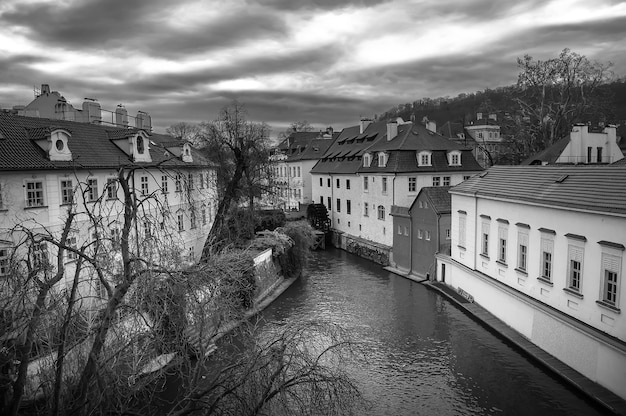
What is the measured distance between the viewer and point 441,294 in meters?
20.6

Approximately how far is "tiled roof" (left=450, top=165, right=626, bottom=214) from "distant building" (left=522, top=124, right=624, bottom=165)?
457 inches

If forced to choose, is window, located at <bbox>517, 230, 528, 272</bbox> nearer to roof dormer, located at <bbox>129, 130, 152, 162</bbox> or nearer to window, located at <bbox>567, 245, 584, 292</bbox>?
window, located at <bbox>567, 245, 584, 292</bbox>

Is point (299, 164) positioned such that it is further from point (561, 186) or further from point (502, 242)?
point (561, 186)

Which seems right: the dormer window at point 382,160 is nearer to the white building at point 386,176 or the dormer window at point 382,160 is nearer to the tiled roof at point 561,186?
the white building at point 386,176

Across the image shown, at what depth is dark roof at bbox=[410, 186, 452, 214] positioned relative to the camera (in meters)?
21.9

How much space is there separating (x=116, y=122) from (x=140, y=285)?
787 inches

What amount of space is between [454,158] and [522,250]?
14643 millimetres

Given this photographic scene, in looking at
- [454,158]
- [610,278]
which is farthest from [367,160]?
[610,278]

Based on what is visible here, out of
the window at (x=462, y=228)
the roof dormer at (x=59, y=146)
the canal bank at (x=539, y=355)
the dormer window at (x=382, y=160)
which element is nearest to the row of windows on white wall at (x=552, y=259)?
the window at (x=462, y=228)

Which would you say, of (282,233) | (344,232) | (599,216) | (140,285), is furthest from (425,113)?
(140,285)

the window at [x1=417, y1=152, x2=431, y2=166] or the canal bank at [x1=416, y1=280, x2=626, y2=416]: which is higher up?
the window at [x1=417, y1=152, x2=431, y2=166]

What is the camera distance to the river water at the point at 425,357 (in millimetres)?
11570

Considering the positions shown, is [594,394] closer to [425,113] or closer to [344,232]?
[344,232]

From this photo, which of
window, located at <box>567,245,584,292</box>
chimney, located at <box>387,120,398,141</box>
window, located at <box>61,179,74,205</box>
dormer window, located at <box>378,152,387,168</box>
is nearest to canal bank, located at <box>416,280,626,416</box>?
window, located at <box>567,245,584,292</box>
